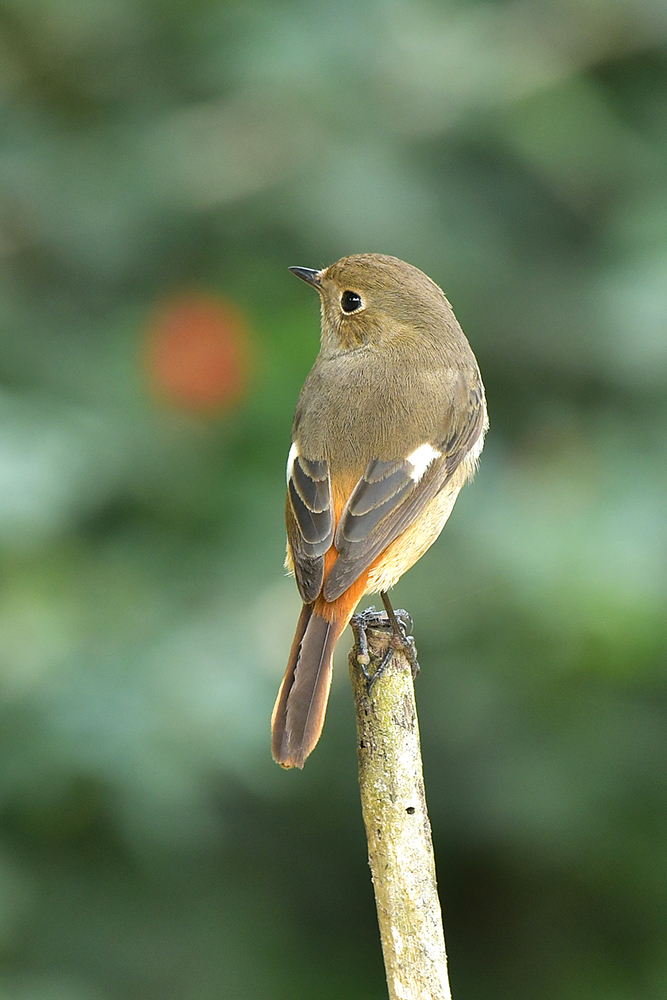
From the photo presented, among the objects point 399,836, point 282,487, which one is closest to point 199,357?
point 282,487

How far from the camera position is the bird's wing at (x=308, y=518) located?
2568 millimetres

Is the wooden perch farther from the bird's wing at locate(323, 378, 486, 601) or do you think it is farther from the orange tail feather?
the bird's wing at locate(323, 378, 486, 601)

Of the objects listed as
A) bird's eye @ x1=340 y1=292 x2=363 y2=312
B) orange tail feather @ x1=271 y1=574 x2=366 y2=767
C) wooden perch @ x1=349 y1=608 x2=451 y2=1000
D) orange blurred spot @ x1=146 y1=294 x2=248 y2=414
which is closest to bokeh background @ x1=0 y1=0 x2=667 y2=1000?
orange blurred spot @ x1=146 y1=294 x2=248 y2=414

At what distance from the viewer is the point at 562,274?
15.8 feet

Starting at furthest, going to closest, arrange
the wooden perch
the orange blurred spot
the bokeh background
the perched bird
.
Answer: the orange blurred spot → the bokeh background → the perched bird → the wooden perch

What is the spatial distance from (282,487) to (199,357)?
0.44 metres

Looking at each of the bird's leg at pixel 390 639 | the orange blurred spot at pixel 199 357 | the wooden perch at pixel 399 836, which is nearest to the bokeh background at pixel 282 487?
the orange blurred spot at pixel 199 357

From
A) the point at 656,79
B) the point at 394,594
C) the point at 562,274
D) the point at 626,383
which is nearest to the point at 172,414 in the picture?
the point at 394,594

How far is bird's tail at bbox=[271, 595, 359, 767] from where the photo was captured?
6.89 ft

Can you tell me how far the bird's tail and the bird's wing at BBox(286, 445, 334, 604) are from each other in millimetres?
79

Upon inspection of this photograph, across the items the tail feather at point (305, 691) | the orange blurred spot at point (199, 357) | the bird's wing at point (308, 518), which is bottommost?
the tail feather at point (305, 691)

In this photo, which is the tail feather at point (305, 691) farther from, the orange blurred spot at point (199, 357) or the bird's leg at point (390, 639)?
the orange blurred spot at point (199, 357)

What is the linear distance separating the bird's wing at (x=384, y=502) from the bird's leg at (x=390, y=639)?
0.12 m

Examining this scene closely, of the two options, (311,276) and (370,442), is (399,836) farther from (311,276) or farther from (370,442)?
(311,276)
